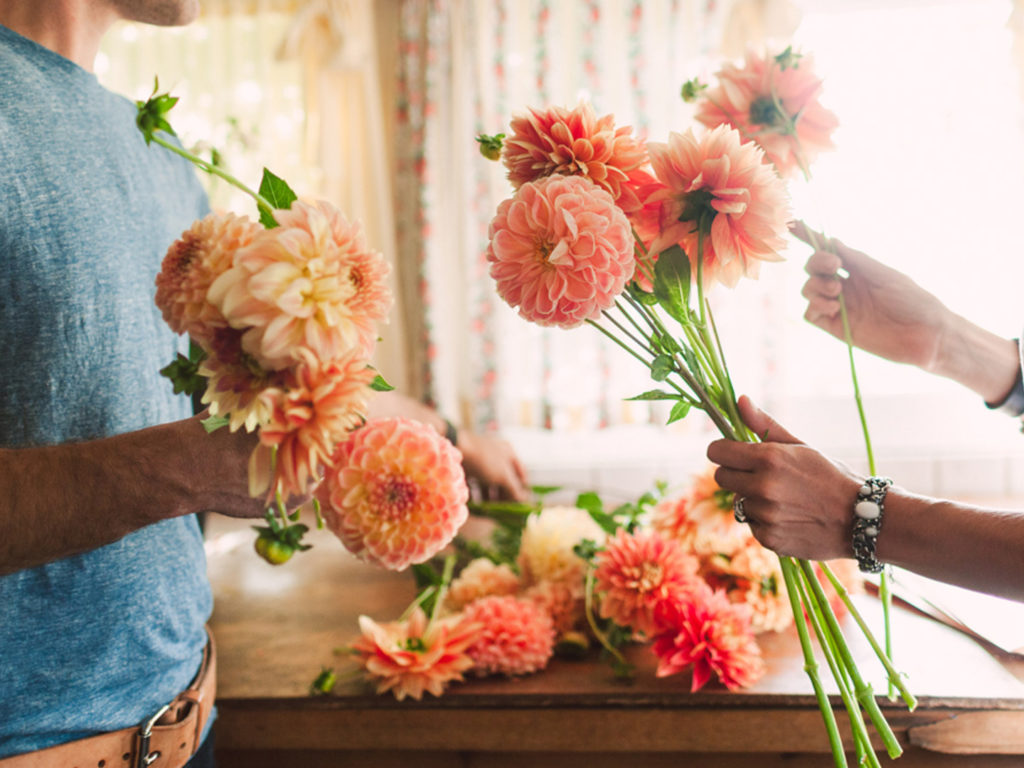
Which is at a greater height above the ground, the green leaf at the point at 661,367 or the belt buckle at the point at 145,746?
the green leaf at the point at 661,367

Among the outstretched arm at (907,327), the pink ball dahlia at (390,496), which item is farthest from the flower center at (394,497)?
the outstretched arm at (907,327)

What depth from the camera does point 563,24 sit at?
286 centimetres

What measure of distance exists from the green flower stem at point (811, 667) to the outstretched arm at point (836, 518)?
3 cm

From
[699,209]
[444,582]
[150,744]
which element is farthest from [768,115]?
[150,744]

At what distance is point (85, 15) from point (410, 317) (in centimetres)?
227

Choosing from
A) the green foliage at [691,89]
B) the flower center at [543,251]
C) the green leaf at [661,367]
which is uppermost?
the green foliage at [691,89]

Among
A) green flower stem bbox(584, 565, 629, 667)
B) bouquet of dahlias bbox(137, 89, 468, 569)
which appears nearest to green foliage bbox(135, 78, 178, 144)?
bouquet of dahlias bbox(137, 89, 468, 569)

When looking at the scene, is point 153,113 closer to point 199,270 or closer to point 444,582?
point 199,270

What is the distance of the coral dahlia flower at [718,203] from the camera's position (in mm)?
527

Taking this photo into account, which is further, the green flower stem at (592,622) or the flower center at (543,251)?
the green flower stem at (592,622)

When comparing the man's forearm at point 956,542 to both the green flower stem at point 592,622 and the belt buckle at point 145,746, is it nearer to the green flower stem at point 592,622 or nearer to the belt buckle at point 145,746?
the green flower stem at point 592,622

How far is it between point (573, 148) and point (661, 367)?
0.58ft

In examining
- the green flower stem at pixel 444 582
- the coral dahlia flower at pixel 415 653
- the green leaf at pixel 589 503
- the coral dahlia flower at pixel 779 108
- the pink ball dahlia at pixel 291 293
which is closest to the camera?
the pink ball dahlia at pixel 291 293

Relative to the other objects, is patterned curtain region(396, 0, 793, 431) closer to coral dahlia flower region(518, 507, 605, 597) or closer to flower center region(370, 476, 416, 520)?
coral dahlia flower region(518, 507, 605, 597)
